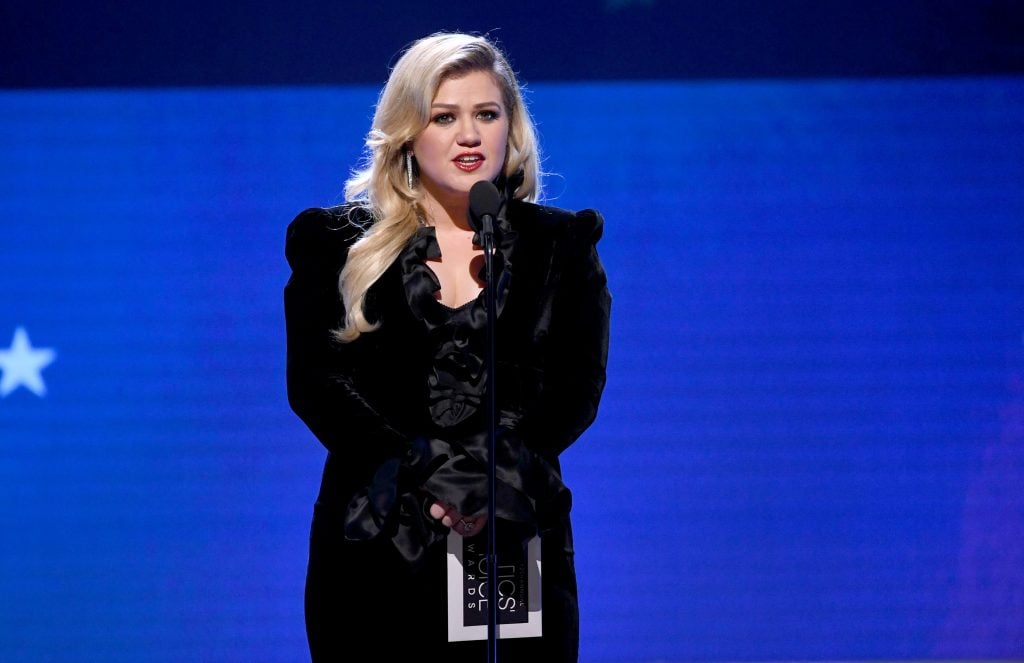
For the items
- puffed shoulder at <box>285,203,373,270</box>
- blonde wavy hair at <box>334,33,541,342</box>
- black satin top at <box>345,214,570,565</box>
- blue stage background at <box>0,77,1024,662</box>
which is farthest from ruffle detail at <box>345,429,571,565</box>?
blue stage background at <box>0,77,1024,662</box>

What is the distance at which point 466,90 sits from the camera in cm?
236

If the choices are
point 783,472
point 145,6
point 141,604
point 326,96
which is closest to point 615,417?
point 783,472

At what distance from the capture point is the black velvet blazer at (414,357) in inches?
88.2

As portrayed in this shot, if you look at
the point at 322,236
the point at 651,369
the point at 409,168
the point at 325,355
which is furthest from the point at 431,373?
the point at 651,369

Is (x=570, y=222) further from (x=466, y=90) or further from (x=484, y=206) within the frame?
(x=484, y=206)

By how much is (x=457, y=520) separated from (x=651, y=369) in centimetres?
163

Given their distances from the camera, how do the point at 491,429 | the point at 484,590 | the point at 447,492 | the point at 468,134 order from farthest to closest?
the point at 468,134, the point at 484,590, the point at 447,492, the point at 491,429

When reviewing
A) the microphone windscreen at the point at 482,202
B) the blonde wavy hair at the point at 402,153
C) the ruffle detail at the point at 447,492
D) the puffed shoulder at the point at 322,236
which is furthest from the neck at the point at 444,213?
the microphone windscreen at the point at 482,202

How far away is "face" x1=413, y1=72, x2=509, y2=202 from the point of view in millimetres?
2352

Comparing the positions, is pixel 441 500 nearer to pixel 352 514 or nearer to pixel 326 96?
pixel 352 514

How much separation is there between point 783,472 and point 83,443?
2.02 m

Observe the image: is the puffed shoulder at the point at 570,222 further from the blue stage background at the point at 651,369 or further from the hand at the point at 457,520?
the blue stage background at the point at 651,369

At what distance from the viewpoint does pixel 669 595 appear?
370 centimetres

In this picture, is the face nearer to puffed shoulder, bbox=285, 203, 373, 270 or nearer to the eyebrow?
the eyebrow
